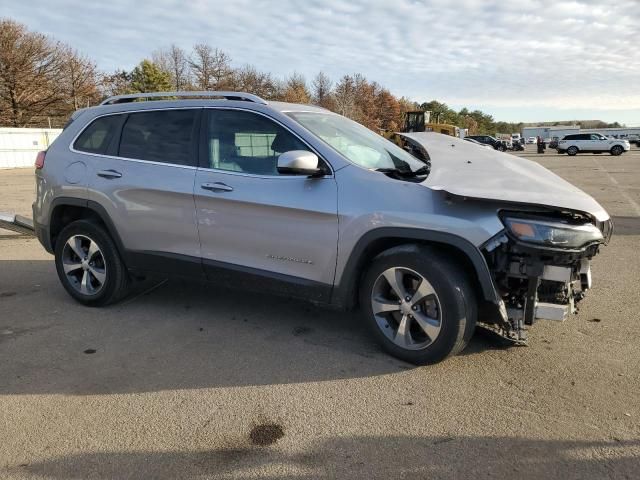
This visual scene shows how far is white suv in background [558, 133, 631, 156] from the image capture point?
1623 inches

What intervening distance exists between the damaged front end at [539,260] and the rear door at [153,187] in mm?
2376

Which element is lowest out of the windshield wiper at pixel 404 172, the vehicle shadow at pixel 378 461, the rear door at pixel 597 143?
the vehicle shadow at pixel 378 461

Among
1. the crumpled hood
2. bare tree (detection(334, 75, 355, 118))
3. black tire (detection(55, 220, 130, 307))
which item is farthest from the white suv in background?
black tire (detection(55, 220, 130, 307))

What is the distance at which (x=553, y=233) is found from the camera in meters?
3.15

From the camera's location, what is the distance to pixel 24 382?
11.4 feet

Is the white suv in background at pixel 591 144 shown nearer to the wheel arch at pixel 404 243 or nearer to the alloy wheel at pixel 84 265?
the wheel arch at pixel 404 243

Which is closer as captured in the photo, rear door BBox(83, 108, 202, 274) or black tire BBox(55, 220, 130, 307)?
rear door BBox(83, 108, 202, 274)

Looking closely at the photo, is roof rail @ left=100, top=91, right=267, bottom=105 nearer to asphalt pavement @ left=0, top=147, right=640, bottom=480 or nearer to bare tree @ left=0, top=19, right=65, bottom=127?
asphalt pavement @ left=0, top=147, right=640, bottom=480

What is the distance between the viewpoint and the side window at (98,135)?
475 centimetres

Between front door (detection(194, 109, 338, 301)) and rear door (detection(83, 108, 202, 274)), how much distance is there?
0.15 m

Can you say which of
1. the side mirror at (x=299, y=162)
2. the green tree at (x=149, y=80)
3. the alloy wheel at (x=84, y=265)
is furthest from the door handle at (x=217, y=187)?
the green tree at (x=149, y=80)

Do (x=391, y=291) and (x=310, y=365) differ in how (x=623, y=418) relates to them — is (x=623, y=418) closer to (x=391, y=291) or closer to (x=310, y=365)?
(x=391, y=291)

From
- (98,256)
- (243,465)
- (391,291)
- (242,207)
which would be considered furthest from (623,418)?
(98,256)

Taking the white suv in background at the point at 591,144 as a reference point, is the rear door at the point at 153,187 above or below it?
below
